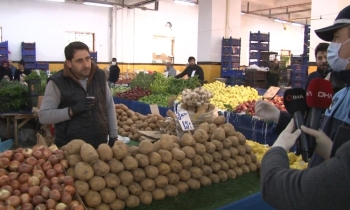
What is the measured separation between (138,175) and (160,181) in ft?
0.52

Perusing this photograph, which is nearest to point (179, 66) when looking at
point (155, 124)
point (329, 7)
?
point (329, 7)

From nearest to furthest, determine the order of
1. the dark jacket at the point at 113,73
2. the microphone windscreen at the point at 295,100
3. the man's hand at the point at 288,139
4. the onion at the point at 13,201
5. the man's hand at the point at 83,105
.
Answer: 1. the man's hand at the point at 288,139
2. the microphone windscreen at the point at 295,100
3. the onion at the point at 13,201
4. the man's hand at the point at 83,105
5. the dark jacket at the point at 113,73

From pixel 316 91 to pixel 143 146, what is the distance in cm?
132

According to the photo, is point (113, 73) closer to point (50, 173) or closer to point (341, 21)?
point (50, 173)

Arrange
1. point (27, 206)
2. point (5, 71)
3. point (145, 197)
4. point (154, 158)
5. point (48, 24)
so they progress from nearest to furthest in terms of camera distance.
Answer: point (27, 206) < point (145, 197) < point (154, 158) < point (5, 71) < point (48, 24)

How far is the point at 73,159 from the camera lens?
2.03 meters

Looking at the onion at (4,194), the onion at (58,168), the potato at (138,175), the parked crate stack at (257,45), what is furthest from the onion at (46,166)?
the parked crate stack at (257,45)

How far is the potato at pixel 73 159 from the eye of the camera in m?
2.03

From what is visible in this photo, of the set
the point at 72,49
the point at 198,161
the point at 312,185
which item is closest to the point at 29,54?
the point at 72,49

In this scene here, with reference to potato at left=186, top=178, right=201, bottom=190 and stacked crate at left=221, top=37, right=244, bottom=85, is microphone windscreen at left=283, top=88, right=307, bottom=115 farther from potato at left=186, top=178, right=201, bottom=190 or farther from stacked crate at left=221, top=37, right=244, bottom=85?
stacked crate at left=221, top=37, right=244, bottom=85

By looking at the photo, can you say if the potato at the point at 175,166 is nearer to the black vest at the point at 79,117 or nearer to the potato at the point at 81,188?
the potato at the point at 81,188

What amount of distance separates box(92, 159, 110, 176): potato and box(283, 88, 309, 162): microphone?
3.83ft

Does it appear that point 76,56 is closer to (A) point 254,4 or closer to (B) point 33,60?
(B) point 33,60

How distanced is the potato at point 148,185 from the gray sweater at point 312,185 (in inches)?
48.1
